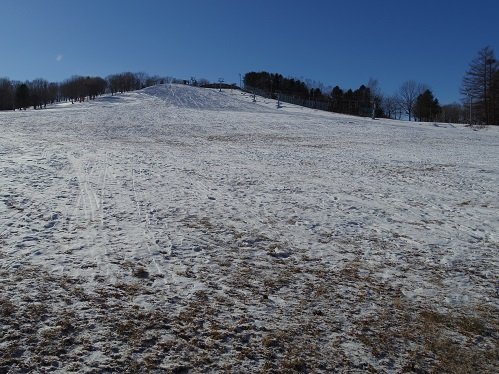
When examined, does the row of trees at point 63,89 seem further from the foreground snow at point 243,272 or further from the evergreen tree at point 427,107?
the foreground snow at point 243,272

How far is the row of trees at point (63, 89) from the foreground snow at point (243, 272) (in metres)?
104

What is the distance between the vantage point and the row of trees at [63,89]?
109 m

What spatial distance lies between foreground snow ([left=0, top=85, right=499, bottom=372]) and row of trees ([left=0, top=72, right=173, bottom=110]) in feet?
342

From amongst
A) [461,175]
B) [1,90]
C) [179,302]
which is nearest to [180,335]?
[179,302]

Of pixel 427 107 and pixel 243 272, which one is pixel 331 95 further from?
pixel 243 272

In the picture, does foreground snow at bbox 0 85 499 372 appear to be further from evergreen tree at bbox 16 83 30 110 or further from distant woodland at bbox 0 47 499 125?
evergreen tree at bbox 16 83 30 110

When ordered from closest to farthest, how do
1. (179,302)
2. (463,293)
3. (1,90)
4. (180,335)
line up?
(180,335)
(179,302)
(463,293)
(1,90)

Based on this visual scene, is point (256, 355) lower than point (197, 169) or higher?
lower

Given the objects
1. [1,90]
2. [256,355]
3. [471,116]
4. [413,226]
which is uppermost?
[1,90]

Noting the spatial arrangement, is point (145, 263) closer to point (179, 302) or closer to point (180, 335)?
point (179, 302)

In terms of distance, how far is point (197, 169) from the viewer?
1350cm

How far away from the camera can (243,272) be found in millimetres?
5449

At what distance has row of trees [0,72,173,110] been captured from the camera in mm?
109094

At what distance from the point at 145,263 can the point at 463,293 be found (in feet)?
14.5
